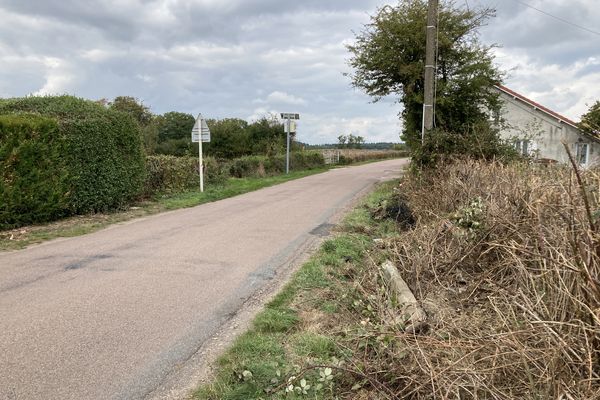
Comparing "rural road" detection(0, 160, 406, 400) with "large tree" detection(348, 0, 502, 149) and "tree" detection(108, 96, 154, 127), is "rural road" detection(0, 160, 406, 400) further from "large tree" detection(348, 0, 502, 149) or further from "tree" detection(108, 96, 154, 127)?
"tree" detection(108, 96, 154, 127)

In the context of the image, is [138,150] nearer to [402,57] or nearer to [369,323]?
[402,57]

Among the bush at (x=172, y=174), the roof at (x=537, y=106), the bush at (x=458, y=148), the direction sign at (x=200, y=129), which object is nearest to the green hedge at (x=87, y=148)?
the bush at (x=172, y=174)

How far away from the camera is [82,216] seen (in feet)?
39.5

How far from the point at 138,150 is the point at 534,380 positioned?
45.4 ft

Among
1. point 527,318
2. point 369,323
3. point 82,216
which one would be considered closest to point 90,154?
point 82,216

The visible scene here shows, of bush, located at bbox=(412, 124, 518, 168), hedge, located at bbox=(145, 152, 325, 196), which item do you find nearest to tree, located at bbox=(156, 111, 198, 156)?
hedge, located at bbox=(145, 152, 325, 196)

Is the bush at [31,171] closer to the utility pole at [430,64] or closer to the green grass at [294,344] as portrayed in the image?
the green grass at [294,344]

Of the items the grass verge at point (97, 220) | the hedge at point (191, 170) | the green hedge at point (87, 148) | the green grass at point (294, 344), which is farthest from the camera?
the hedge at point (191, 170)

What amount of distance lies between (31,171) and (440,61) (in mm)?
15454

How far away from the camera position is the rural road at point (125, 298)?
3.97 meters

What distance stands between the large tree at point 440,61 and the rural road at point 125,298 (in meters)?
10.0

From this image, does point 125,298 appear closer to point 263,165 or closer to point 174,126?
point 263,165

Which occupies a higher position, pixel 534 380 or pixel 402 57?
pixel 402 57

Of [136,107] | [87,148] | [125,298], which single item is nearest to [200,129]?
[87,148]
